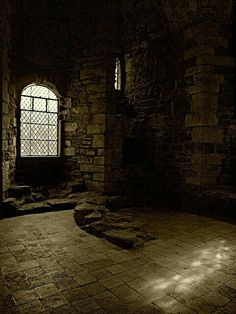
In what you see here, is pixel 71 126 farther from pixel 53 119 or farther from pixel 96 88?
pixel 96 88

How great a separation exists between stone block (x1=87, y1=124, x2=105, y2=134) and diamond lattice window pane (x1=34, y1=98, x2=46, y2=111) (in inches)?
48.0

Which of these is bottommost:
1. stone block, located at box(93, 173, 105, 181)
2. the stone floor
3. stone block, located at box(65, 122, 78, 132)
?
the stone floor

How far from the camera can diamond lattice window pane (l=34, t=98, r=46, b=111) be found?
6.09 m

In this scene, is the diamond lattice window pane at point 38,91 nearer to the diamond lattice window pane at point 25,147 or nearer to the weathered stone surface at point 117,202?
the diamond lattice window pane at point 25,147

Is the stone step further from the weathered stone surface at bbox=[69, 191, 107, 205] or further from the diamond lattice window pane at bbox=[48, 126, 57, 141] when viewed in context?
the diamond lattice window pane at bbox=[48, 126, 57, 141]

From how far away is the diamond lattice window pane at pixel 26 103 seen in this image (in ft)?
19.4

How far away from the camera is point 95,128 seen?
5.93m

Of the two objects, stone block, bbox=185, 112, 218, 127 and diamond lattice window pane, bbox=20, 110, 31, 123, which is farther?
diamond lattice window pane, bbox=20, 110, 31, 123

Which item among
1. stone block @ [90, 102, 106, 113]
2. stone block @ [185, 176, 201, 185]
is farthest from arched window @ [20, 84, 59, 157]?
stone block @ [185, 176, 201, 185]

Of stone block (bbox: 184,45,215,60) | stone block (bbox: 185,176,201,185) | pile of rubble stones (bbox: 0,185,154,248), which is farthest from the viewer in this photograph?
stone block (bbox: 185,176,201,185)

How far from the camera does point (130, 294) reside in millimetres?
2221

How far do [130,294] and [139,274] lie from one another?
0.38 metres

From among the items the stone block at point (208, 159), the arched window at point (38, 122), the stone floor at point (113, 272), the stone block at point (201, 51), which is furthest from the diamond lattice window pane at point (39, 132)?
the stone block at point (201, 51)

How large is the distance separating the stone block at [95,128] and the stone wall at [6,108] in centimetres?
164
